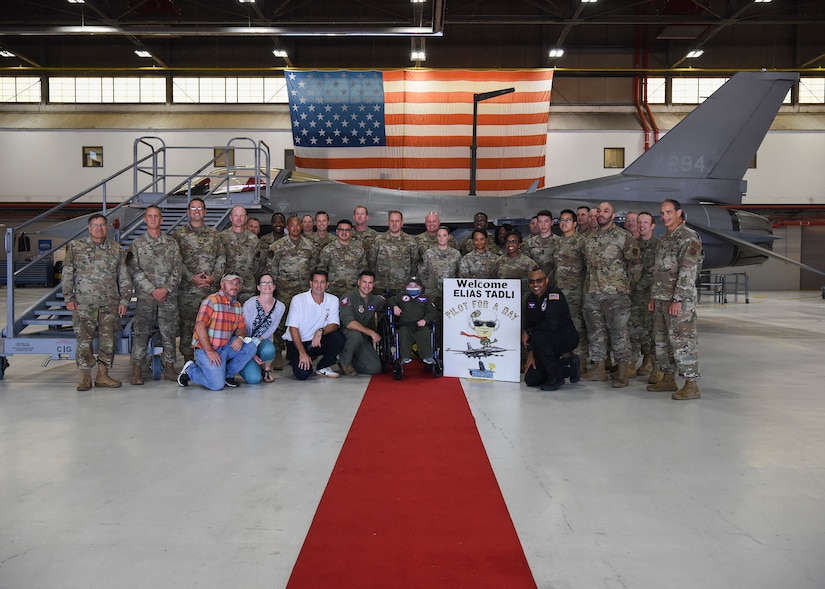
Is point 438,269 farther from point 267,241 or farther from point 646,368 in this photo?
point 646,368

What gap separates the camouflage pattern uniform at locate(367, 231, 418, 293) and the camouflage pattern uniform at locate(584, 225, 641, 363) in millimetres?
2224

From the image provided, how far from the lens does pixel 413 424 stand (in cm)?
500

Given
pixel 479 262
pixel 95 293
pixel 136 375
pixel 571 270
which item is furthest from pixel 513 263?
pixel 95 293

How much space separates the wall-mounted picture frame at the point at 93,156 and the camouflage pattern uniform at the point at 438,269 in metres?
20.2

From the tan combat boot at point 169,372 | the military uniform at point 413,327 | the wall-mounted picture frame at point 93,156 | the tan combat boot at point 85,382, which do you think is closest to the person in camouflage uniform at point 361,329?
the military uniform at point 413,327

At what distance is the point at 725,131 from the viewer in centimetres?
1148

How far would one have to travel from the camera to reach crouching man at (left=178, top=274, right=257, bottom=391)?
613 cm

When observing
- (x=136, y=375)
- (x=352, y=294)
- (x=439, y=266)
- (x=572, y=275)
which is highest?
(x=439, y=266)

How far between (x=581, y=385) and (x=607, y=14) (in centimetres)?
→ 1627

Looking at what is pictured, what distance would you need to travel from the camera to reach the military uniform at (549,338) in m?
6.31

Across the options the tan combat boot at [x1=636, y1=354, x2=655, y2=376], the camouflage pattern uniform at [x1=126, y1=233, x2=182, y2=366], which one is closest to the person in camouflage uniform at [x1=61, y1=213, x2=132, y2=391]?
the camouflage pattern uniform at [x1=126, y1=233, x2=182, y2=366]

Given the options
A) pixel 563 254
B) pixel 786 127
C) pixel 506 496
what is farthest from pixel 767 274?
pixel 506 496

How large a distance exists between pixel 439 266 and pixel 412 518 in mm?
4629

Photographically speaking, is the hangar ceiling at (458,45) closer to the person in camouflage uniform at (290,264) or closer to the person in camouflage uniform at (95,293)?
the person in camouflage uniform at (290,264)
